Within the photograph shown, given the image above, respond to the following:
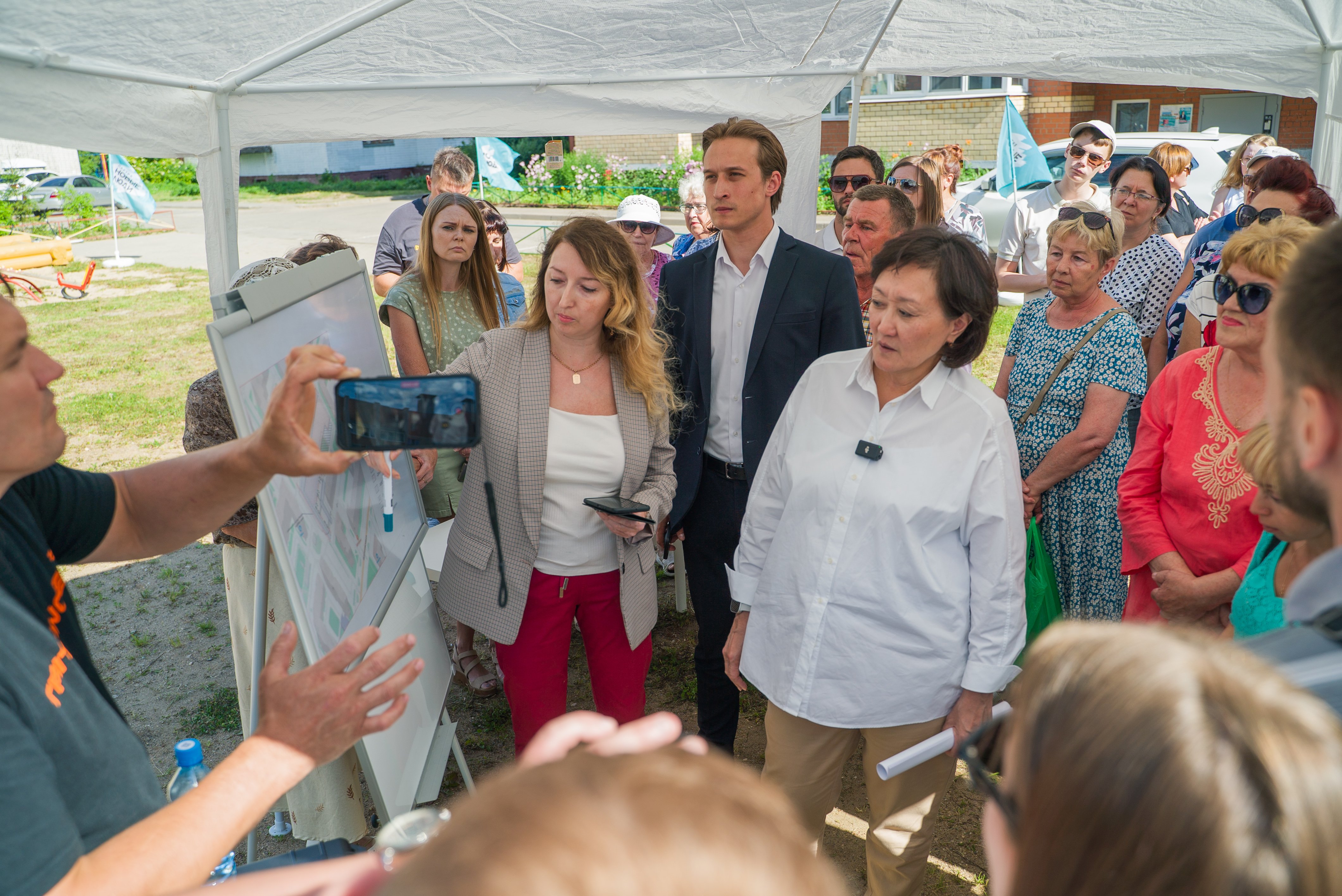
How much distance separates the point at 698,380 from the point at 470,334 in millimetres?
1319

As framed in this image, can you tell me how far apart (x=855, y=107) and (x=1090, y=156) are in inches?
64.8

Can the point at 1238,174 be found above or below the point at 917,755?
above

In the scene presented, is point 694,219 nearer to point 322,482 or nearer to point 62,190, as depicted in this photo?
point 322,482

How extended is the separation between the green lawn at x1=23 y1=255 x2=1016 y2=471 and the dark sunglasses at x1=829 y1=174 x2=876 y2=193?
7.64 feet

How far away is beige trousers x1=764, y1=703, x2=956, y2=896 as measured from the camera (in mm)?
2229

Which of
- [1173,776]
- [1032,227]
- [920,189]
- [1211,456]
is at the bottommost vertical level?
[1211,456]

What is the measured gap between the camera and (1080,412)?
3.02 m

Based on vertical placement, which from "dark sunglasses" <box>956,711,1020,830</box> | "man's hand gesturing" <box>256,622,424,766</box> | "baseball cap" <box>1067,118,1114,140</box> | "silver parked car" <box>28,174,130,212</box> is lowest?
"man's hand gesturing" <box>256,622,424,766</box>

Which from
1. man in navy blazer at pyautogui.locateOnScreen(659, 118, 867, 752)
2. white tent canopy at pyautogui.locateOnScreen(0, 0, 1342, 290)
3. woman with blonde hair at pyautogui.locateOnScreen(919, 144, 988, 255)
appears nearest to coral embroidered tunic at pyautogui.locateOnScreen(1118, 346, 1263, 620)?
man in navy blazer at pyautogui.locateOnScreen(659, 118, 867, 752)

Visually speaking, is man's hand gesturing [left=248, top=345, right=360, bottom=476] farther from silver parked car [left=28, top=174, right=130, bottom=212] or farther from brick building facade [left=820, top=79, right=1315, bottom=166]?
silver parked car [left=28, top=174, right=130, bottom=212]

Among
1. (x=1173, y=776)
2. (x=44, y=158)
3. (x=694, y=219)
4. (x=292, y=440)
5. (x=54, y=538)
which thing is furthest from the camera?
(x=44, y=158)

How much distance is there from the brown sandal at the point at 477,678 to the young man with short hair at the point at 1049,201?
415 cm

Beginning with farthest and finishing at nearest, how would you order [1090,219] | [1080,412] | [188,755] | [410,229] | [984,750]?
[410,229]
[1090,219]
[1080,412]
[188,755]
[984,750]

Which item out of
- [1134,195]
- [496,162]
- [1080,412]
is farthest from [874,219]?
[496,162]
